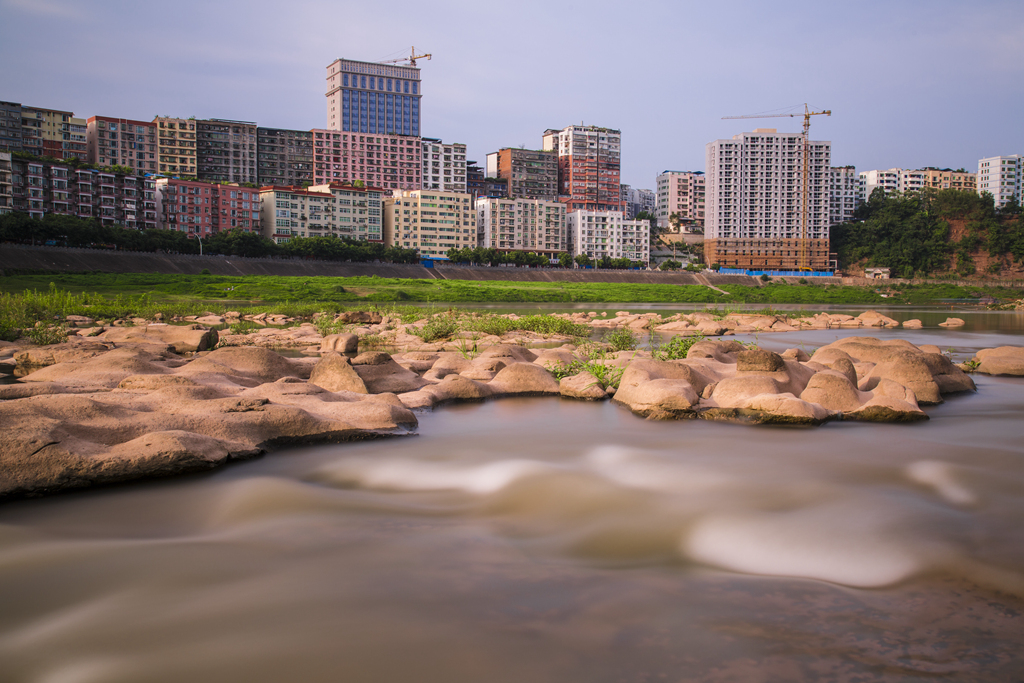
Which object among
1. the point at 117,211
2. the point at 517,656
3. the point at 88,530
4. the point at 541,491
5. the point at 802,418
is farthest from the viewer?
the point at 117,211

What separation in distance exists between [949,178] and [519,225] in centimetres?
11736

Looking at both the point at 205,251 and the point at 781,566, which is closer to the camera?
the point at 781,566

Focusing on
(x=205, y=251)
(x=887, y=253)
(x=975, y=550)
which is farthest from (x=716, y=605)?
(x=887, y=253)

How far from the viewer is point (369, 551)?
4.68 m

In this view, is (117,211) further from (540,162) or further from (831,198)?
(831,198)

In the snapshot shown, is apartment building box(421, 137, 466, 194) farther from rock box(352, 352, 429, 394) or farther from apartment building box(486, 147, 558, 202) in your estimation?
rock box(352, 352, 429, 394)

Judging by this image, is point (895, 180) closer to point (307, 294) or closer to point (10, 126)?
point (307, 294)

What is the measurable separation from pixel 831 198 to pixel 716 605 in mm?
168161

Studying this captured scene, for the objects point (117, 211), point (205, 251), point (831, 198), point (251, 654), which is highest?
point (831, 198)

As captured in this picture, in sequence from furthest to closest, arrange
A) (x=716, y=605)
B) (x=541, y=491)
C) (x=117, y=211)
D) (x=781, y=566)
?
1. (x=117, y=211)
2. (x=541, y=491)
3. (x=781, y=566)
4. (x=716, y=605)

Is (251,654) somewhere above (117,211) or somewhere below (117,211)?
below

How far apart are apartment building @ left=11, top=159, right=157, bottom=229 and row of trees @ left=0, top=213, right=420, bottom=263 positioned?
1128 centimetres

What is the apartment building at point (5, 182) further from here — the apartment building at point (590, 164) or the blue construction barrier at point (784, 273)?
the apartment building at point (590, 164)

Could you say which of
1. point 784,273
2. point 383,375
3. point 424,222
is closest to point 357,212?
point 424,222
